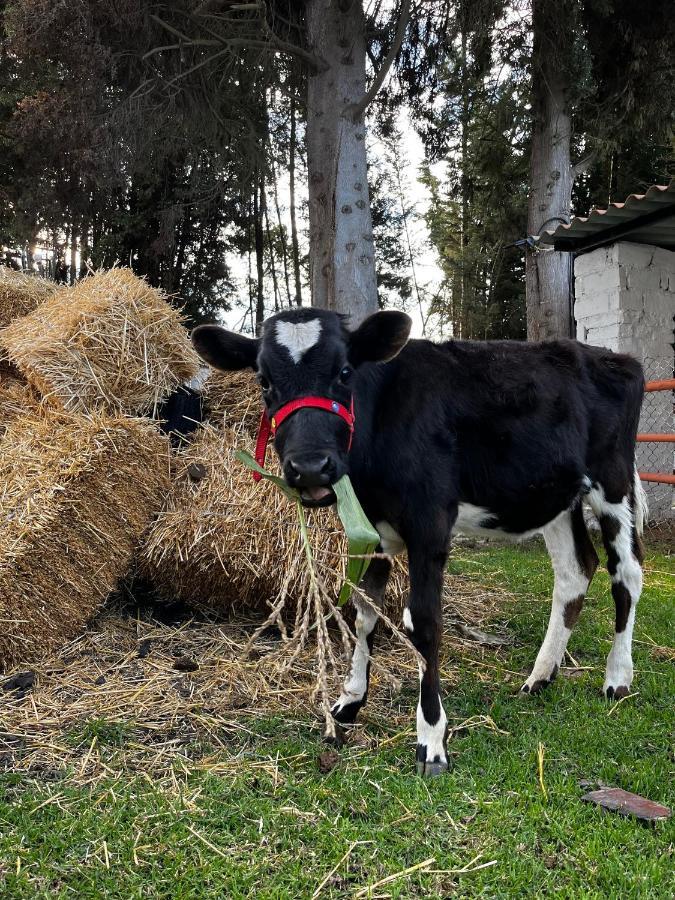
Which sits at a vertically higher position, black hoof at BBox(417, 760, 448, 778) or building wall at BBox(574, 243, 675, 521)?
building wall at BBox(574, 243, 675, 521)

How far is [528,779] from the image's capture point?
105 inches

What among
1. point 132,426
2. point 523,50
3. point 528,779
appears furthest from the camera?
point 523,50

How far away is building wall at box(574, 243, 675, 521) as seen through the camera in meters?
8.08

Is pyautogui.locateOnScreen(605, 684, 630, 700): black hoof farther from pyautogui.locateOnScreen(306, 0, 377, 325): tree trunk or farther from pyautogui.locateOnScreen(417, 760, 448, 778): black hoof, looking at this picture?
pyautogui.locateOnScreen(306, 0, 377, 325): tree trunk

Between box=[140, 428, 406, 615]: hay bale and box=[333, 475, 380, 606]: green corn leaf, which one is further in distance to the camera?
box=[140, 428, 406, 615]: hay bale

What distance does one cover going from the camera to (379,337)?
9.98ft

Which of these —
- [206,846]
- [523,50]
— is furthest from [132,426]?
[523,50]

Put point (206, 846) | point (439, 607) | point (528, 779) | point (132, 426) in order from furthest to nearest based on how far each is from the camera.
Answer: point (132, 426), point (439, 607), point (528, 779), point (206, 846)

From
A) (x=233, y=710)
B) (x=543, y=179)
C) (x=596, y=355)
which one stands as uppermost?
(x=543, y=179)

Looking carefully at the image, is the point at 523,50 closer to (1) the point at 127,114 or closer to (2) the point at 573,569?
(1) the point at 127,114

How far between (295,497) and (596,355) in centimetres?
212

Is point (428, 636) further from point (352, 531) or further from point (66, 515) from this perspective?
point (66, 515)

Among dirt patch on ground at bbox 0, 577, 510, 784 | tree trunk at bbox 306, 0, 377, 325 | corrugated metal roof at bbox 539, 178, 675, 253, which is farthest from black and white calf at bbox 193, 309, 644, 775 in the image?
tree trunk at bbox 306, 0, 377, 325

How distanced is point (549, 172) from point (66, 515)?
853 cm
